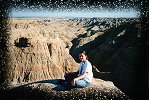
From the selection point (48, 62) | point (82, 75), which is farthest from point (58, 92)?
point (48, 62)

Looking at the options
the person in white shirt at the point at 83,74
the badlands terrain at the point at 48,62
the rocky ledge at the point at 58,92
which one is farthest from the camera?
the badlands terrain at the point at 48,62

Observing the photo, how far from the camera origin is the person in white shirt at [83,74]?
6210mm

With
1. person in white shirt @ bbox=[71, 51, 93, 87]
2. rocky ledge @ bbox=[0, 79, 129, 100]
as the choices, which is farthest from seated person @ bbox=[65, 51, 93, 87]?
rocky ledge @ bbox=[0, 79, 129, 100]

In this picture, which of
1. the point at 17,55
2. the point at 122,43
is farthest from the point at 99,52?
the point at 17,55

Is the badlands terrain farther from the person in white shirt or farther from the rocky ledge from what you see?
the person in white shirt

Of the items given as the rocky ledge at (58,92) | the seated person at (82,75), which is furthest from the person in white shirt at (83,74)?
the rocky ledge at (58,92)

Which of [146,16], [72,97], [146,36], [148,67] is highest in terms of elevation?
[146,16]

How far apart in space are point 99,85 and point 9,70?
7.41 ft

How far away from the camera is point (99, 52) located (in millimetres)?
19203

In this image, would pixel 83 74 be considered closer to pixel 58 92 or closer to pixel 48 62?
pixel 58 92

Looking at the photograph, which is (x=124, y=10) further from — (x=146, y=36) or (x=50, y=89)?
(x=50, y=89)

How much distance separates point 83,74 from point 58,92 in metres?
0.89

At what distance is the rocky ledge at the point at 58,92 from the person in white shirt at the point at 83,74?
0.24 m

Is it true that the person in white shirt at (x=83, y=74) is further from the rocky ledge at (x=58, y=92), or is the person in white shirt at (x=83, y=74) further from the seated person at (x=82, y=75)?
the rocky ledge at (x=58, y=92)
